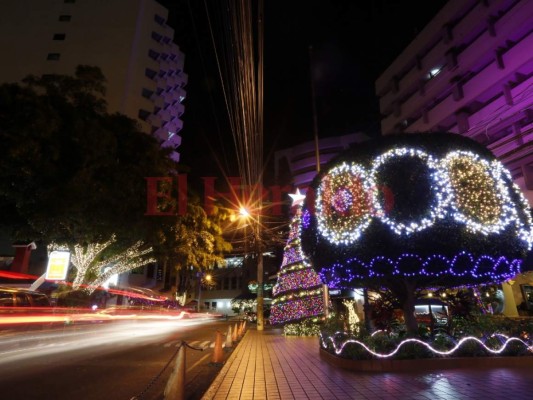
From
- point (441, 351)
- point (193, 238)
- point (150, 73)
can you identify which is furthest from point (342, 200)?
point (150, 73)

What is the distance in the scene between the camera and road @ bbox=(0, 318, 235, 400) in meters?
6.21

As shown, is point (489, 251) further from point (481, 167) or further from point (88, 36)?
point (88, 36)

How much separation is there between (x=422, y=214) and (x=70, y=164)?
1148 centimetres

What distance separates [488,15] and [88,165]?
92.5ft

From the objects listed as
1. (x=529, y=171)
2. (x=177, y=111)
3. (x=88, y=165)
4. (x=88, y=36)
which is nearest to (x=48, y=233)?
(x=88, y=165)

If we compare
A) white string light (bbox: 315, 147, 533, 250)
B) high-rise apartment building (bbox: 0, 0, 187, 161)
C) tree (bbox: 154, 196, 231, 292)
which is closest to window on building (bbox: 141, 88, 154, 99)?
high-rise apartment building (bbox: 0, 0, 187, 161)

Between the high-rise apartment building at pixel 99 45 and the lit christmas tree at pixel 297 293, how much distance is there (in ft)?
95.9

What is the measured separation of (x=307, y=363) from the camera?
9078mm

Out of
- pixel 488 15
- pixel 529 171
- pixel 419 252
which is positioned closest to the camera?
pixel 419 252

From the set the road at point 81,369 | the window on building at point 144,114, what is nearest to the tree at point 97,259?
the road at point 81,369

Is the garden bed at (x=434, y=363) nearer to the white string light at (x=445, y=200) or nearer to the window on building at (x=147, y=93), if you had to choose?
the white string light at (x=445, y=200)

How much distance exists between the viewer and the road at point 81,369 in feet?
20.4

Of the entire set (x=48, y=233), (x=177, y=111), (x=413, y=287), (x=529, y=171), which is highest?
(x=177, y=111)

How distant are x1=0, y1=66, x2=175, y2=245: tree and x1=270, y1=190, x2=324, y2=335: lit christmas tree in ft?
22.8
